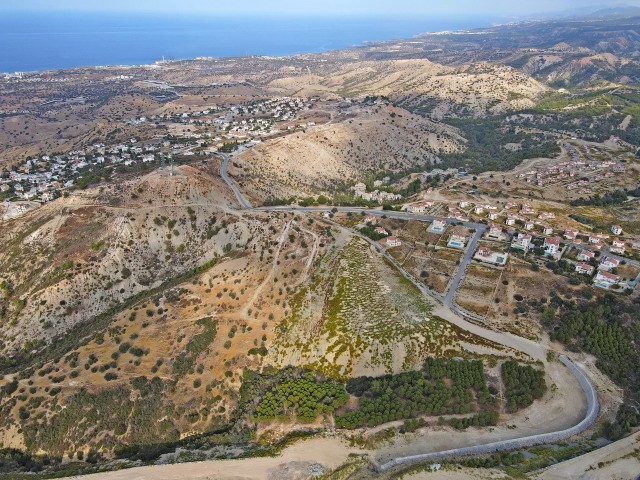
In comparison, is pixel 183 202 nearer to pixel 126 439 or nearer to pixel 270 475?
pixel 126 439

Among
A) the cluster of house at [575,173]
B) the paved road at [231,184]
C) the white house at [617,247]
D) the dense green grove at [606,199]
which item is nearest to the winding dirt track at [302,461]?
the white house at [617,247]

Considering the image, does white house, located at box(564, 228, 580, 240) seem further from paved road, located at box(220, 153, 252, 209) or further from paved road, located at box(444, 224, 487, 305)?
paved road, located at box(220, 153, 252, 209)

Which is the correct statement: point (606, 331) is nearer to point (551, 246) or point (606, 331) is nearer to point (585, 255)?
point (585, 255)

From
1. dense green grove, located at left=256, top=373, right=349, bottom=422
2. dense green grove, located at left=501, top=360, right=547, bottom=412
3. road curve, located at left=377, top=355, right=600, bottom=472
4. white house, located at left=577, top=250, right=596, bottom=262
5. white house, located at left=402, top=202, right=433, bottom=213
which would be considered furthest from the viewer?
white house, located at left=402, top=202, right=433, bottom=213

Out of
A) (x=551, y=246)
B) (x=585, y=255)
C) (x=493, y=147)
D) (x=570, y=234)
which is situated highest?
(x=551, y=246)

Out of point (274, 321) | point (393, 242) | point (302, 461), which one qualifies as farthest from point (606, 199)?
point (302, 461)

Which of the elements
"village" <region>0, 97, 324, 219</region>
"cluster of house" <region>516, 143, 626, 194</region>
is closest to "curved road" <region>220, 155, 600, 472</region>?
"cluster of house" <region>516, 143, 626, 194</region>
